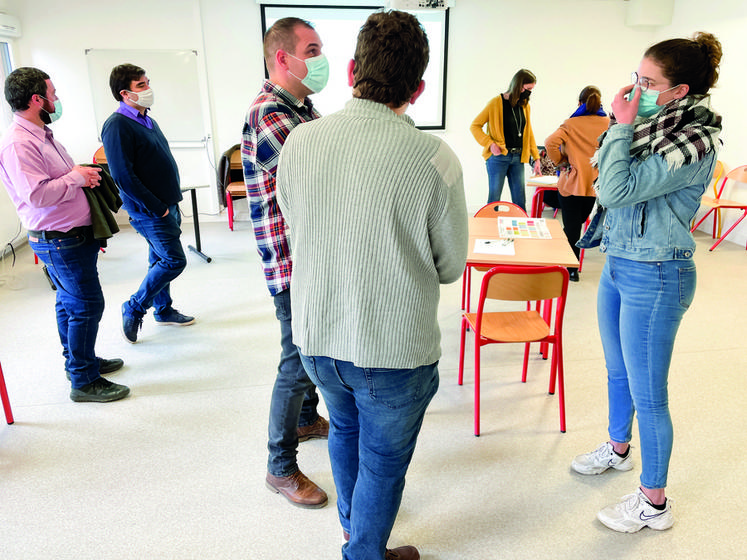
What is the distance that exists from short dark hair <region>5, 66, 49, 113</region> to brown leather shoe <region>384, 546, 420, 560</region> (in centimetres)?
233

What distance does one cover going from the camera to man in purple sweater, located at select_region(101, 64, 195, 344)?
117 inches

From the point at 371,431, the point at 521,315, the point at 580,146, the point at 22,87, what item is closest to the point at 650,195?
the point at 371,431

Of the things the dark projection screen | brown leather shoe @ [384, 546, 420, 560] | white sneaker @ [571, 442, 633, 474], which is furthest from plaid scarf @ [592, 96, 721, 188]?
the dark projection screen

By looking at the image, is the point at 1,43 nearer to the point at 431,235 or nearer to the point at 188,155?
the point at 188,155

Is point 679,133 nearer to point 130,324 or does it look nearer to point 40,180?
point 40,180

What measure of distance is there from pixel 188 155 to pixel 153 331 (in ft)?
11.3

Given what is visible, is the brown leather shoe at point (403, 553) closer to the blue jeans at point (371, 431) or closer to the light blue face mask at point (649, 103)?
the blue jeans at point (371, 431)

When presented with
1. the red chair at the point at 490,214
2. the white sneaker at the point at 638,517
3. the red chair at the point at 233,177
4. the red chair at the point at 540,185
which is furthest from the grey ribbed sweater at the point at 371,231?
the red chair at the point at 233,177

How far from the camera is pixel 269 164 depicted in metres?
1.68

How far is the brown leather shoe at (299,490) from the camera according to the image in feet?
6.57

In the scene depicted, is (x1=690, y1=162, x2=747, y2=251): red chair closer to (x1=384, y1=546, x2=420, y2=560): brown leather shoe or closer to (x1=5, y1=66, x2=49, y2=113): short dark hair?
(x1=384, y1=546, x2=420, y2=560): brown leather shoe

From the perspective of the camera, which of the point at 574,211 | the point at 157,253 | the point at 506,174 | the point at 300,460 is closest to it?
the point at 300,460

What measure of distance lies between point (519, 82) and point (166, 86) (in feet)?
12.6

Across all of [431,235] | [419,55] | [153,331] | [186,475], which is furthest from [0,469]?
[419,55]
